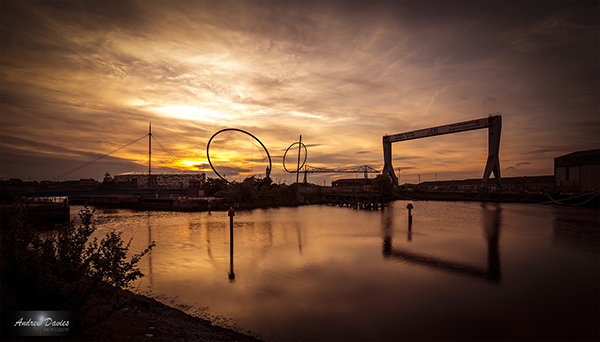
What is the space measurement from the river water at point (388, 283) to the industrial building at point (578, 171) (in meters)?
72.2

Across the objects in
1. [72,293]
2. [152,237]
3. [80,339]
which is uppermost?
[72,293]

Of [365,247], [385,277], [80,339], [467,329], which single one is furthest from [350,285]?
[80,339]

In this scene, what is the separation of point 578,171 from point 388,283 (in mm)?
103447

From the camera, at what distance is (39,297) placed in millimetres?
6246

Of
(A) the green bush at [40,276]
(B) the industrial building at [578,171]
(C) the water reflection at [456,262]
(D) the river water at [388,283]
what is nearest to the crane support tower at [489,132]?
(B) the industrial building at [578,171]

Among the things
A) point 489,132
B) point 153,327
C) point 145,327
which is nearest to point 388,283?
point 153,327

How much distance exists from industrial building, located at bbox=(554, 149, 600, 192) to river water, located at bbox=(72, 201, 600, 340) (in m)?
72.2

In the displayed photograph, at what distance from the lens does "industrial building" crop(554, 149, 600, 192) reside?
7806cm

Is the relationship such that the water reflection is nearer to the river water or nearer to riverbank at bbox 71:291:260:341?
the river water

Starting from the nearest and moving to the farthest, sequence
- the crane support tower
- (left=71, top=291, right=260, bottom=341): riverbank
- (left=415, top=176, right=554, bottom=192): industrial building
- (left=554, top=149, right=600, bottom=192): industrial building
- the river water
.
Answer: (left=71, top=291, right=260, bottom=341): riverbank
the river water
the crane support tower
(left=554, top=149, right=600, bottom=192): industrial building
(left=415, top=176, right=554, bottom=192): industrial building

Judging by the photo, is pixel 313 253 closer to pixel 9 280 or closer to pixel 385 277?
pixel 385 277

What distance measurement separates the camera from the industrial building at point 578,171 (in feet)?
256

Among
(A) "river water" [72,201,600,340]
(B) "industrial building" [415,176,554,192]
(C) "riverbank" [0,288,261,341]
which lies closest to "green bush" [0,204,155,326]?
(C) "riverbank" [0,288,261,341]

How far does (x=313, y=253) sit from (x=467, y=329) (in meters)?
12.5
